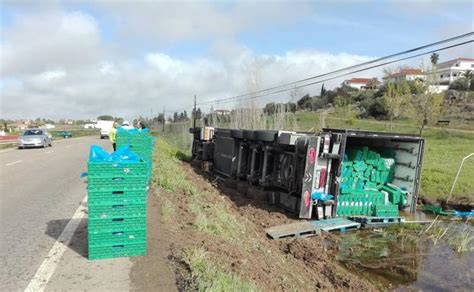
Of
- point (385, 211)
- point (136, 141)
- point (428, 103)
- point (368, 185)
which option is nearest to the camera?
point (385, 211)

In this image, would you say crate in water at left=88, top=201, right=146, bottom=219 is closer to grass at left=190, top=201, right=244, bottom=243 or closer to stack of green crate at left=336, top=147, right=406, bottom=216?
grass at left=190, top=201, right=244, bottom=243

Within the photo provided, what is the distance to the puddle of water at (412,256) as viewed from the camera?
304 inches

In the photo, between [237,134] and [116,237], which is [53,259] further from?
[237,134]

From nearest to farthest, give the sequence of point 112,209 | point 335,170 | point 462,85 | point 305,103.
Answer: point 112,209 < point 335,170 < point 305,103 < point 462,85

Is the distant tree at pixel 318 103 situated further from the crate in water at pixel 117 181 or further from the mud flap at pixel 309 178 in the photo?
the crate in water at pixel 117 181

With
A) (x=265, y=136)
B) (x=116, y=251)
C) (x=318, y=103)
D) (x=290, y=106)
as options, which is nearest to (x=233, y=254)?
(x=116, y=251)

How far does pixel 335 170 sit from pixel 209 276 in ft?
25.2

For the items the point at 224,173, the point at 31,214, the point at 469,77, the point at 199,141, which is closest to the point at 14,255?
the point at 31,214

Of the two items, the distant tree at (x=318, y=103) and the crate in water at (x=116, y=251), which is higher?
the distant tree at (x=318, y=103)

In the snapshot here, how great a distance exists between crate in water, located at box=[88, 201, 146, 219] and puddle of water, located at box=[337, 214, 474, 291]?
4.52m

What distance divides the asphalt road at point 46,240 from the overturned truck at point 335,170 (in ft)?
18.9

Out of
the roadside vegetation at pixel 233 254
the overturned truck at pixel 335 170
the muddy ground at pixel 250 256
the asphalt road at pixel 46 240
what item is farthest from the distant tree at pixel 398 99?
the asphalt road at pixel 46 240

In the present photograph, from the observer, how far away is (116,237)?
5.73m

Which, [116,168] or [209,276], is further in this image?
[116,168]
